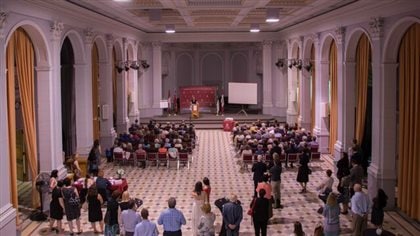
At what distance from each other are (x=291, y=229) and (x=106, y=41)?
39.9 ft

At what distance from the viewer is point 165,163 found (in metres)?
19.6

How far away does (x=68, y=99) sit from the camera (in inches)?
704

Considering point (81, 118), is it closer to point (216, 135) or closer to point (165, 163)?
point (165, 163)

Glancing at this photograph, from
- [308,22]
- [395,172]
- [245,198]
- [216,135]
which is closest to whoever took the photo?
[395,172]

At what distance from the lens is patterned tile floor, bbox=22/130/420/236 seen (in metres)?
12.2

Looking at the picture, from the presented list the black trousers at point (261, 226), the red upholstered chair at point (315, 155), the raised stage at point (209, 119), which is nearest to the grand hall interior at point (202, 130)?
the red upholstered chair at point (315, 155)

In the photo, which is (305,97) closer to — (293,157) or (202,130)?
(202,130)

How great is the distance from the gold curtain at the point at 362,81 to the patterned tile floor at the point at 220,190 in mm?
2208

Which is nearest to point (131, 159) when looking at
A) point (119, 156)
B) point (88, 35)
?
point (119, 156)

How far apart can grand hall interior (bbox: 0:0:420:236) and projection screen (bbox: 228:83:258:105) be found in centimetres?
292

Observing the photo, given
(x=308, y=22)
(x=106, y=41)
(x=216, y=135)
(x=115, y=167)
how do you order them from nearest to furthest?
(x=115, y=167) < (x=106, y=41) < (x=308, y=22) < (x=216, y=135)

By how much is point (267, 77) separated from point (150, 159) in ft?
48.2

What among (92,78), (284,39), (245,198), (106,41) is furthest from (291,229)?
(284,39)

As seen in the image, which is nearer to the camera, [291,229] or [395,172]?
[291,229]
